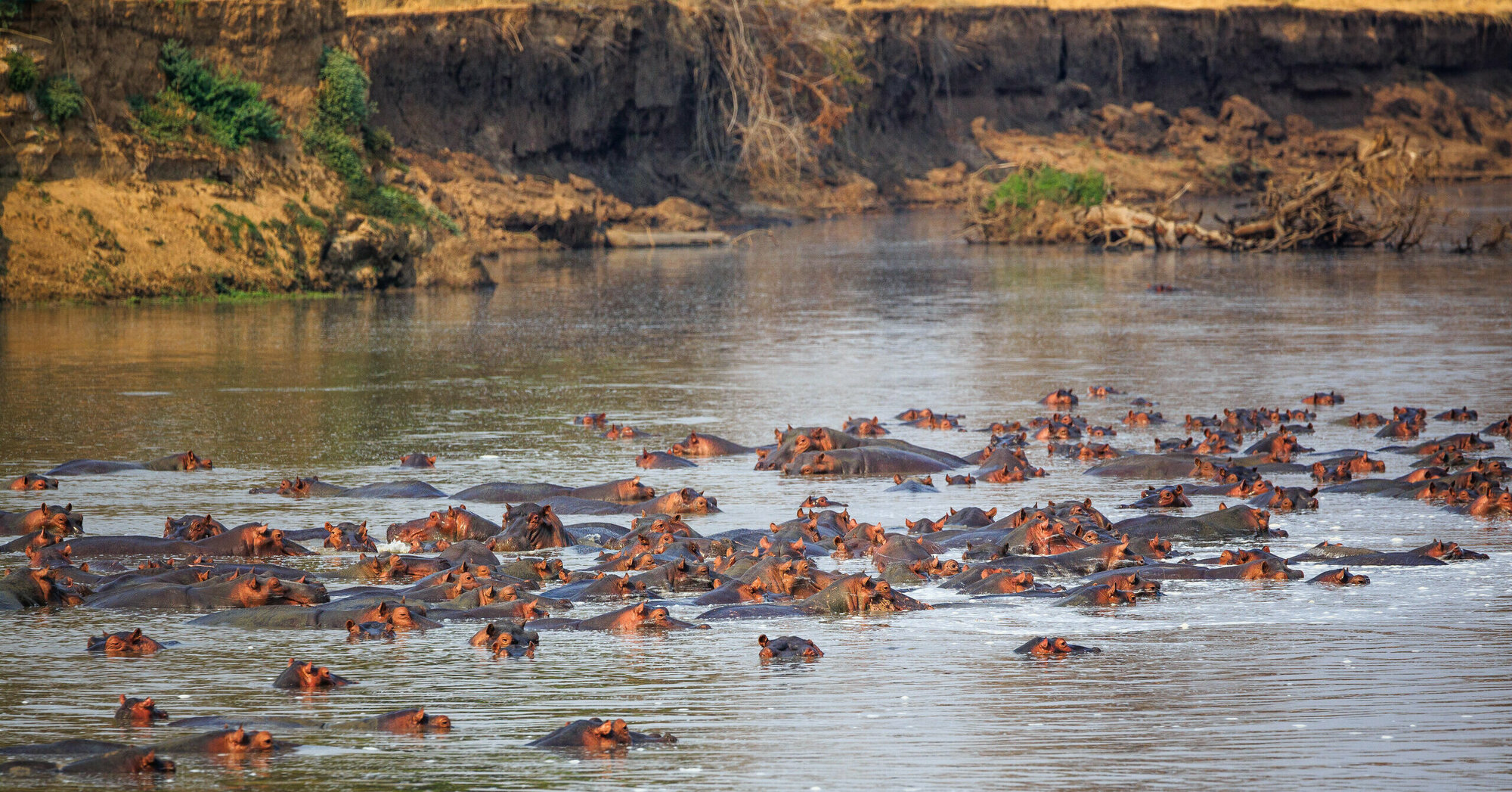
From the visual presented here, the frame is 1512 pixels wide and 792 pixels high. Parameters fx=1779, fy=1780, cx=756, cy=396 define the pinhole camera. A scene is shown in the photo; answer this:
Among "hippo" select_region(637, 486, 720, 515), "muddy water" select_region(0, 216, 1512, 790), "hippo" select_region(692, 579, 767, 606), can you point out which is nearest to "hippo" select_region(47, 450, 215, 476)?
"muddy water" select_region(0, 216, 1512, 790)

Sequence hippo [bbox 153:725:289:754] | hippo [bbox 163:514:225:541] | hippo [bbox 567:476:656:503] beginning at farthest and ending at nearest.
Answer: hippo [bbox 567:476:656:503]
hippo [bbox 163:514:225:541]
hippo [bbox 153:725:289:754]

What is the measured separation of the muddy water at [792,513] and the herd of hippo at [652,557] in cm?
17

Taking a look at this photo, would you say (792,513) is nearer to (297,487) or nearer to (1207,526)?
(1207,526)

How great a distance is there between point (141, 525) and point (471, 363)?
34.7 ft

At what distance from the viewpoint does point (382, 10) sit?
2130 inches

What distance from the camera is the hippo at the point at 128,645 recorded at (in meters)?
8.98

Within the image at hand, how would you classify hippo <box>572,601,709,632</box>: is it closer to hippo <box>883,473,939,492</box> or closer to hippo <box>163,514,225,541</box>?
hippo <box>163,514,225,541</box>

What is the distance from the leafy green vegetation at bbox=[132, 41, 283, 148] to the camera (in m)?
32.4

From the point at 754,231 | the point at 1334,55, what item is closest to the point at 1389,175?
the point at 754,231

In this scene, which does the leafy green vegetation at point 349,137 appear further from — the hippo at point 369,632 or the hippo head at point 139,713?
the hippo head at point 139,713

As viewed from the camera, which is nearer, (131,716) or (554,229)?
(131,716)

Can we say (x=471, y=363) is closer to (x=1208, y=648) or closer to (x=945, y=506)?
(x=945, y=506)

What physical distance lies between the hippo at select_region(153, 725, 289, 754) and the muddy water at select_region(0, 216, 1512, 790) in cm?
9

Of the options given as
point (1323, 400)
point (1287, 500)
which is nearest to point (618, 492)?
point (1287, 500)
